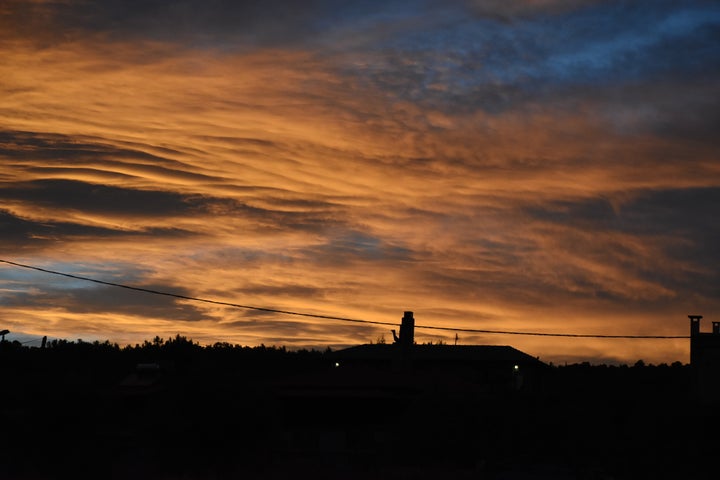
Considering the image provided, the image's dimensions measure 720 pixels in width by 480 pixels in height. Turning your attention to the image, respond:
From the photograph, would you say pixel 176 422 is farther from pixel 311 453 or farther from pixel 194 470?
pixel 311 453

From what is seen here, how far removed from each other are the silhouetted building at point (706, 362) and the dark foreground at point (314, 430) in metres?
0.74

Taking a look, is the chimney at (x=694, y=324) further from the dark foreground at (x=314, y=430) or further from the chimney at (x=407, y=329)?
the chimney at (x=407, y=329)

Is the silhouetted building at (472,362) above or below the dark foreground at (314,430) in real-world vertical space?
above

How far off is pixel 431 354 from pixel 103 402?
28790 millimetres

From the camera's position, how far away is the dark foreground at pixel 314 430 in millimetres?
36062

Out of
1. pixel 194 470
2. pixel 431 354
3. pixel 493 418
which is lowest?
pixel 194 470

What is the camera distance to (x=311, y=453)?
117 feet

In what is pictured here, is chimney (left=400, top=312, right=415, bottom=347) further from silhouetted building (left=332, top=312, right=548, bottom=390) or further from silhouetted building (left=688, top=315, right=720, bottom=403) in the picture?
silhouetted building (left=688, top=315, right=720, bottom=403)

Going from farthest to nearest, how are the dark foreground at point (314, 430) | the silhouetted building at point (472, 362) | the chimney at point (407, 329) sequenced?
the silhouetted building at point (472, 362)
the chimney at point (407, 329)
the dark foreground at point (314, 430)

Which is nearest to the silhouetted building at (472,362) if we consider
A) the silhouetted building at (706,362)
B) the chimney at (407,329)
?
the chimney at (407,329)

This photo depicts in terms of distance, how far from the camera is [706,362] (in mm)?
47906

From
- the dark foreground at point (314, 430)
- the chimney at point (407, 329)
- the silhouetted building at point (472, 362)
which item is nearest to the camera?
→ the dark foreground at point (314, 430)

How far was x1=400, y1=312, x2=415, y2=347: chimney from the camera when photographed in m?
47.1

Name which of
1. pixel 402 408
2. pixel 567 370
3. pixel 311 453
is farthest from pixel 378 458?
pixel 567 370
